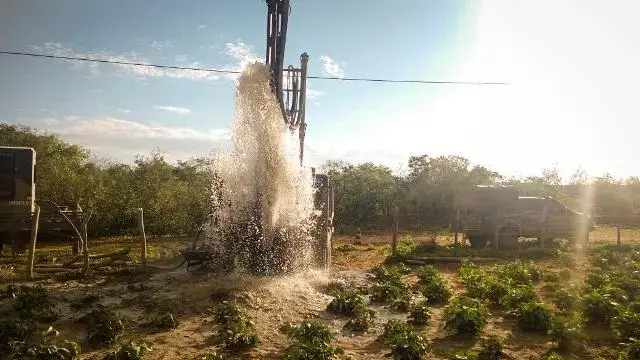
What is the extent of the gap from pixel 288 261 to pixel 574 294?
8345 mm

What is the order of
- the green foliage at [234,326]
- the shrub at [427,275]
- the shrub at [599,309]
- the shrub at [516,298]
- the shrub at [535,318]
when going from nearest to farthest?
the green foliage at [234,326]
the shrub at [535,318]
the shrub at [599,309]
the shrub at [516,298]
the shrub at [427,275]

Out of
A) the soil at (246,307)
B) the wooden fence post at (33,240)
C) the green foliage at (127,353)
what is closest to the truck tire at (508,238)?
the soil at (246,307)

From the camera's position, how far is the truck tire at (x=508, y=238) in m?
20.8

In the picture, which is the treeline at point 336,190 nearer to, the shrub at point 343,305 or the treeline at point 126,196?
the treeline at point 126,196

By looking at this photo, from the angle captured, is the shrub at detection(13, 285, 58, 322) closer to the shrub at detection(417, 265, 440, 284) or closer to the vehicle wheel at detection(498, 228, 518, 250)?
the shrub at detection(417, 265, 440, 284)

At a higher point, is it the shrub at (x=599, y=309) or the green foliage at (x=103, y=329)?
the shrub at (x=599, y=309)

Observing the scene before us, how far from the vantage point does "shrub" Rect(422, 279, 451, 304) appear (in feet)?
39.8

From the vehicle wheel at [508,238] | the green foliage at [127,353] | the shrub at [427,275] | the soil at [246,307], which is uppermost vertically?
the vehicle wheel at [508,238]

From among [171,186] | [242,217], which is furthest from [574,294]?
[171,186]

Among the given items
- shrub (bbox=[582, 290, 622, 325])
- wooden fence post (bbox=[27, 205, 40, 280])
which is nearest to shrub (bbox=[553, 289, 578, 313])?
shrub (bbox=[582, 290, 622, 325])

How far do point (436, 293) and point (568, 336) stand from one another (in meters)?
4.06

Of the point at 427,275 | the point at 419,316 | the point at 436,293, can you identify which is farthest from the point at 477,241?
the point at 419,316

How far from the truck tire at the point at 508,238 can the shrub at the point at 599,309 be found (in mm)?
10384

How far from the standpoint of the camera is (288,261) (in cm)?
1405
